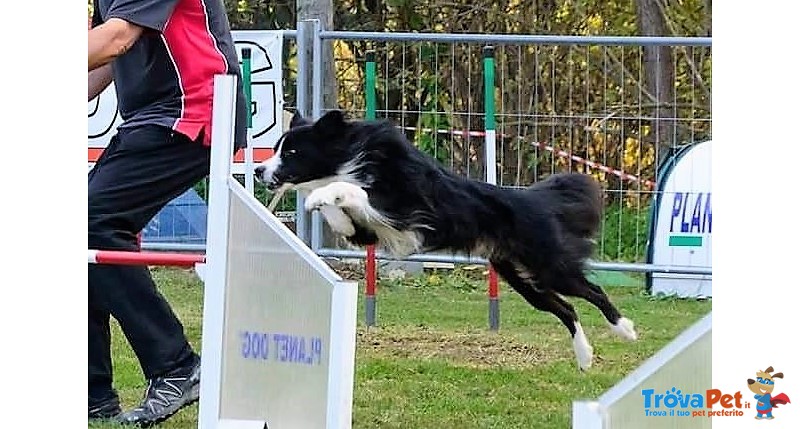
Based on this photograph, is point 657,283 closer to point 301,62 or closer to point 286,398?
point 301,62

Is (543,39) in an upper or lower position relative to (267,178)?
upper

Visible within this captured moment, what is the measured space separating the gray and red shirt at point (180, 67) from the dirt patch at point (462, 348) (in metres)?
2.07

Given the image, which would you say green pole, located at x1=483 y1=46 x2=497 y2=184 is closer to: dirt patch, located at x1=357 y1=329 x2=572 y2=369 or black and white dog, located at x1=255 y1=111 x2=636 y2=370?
dirt patch, located at x1=357 y1=329 x2=572 y2=369

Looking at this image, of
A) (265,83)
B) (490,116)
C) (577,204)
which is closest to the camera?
(577,204)

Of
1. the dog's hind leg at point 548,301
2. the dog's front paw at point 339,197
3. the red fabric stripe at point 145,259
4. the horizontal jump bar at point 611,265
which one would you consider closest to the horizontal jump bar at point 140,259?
the red fabric stripe at point 145,259

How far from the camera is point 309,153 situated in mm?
5320

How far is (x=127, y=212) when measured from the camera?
4.33m

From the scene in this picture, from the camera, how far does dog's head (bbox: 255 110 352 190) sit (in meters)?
5.20

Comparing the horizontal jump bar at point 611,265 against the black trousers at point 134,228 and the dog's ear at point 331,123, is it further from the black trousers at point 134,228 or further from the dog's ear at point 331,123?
the black trousers at point 134,228

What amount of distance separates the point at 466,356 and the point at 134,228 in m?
2.16

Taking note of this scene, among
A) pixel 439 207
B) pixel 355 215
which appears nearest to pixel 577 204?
pixel 439 207

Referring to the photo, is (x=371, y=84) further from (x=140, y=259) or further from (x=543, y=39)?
(x=140, y=259)
